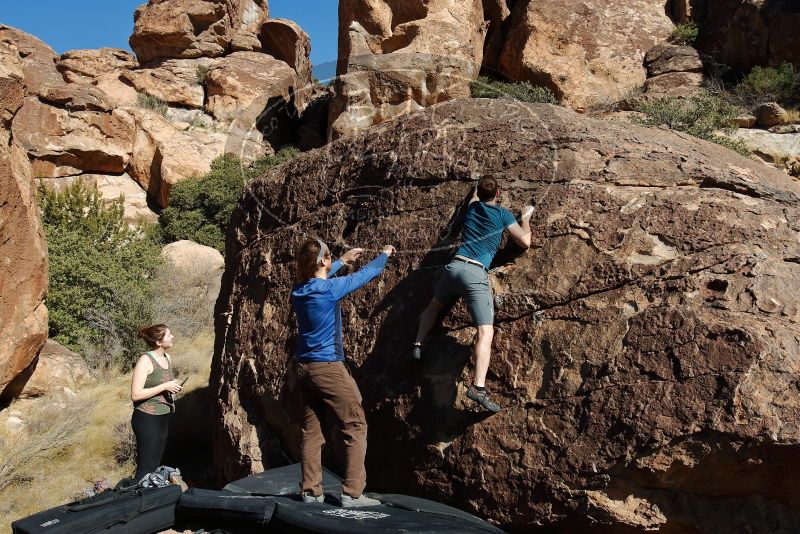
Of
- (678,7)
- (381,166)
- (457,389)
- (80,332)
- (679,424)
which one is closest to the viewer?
(679,424)

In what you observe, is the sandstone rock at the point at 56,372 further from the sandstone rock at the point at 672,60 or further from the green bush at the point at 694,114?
the sandstone rock at the point at 672,60

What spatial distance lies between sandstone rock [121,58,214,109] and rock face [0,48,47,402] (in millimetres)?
16970

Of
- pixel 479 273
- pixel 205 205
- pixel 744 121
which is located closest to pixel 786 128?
pixel 744 121

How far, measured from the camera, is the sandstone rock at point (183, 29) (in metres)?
25.8

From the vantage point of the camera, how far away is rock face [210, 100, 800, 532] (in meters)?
3.41

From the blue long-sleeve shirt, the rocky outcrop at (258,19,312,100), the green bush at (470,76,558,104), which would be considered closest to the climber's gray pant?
the blue long-sleeve shirt

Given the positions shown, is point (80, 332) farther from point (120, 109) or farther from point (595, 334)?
point (120, 109)

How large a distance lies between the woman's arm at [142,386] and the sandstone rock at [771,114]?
508 inches

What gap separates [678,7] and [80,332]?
51.3 feet

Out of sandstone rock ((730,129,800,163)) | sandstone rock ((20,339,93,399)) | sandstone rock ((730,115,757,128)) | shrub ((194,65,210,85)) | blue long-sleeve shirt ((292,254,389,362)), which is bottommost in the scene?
sandstone rock ((20,339,93,399))

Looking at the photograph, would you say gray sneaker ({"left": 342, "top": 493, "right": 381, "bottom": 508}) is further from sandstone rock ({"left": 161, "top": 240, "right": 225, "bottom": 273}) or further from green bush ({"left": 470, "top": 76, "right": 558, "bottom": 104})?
green bush ({"left": 470, "top": 76, "right": 558, "bottom": 104})

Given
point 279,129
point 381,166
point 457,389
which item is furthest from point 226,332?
point 279,129

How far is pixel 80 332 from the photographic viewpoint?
36.3 ft

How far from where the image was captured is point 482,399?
3832mm
